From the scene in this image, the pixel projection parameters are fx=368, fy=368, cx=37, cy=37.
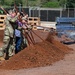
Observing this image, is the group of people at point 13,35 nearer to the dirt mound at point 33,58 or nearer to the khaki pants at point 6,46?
the khaki pants at point 6,46

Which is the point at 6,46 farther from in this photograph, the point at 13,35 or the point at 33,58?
the point at 33,58

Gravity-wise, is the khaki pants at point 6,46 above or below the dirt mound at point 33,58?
above

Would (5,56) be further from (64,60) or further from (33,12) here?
(33,12)

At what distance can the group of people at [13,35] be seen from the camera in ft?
42.3

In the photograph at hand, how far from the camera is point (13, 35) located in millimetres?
13055

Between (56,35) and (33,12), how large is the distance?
80.2 feet

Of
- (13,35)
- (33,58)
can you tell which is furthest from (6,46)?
(33,58)

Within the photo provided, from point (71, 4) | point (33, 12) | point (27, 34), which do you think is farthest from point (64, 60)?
point (71, 4)

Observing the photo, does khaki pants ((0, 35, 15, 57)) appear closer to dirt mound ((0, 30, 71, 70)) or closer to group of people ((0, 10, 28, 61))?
group of people ((0, 10, 28, 61))

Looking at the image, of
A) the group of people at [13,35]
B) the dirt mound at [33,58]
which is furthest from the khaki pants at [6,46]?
the dirt mound at [33,58]

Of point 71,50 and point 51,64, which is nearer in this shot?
point 51,64

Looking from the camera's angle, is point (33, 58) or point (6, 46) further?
point (6, 46)

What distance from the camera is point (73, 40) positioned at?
1989 centimetres

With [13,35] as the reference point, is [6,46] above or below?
below
